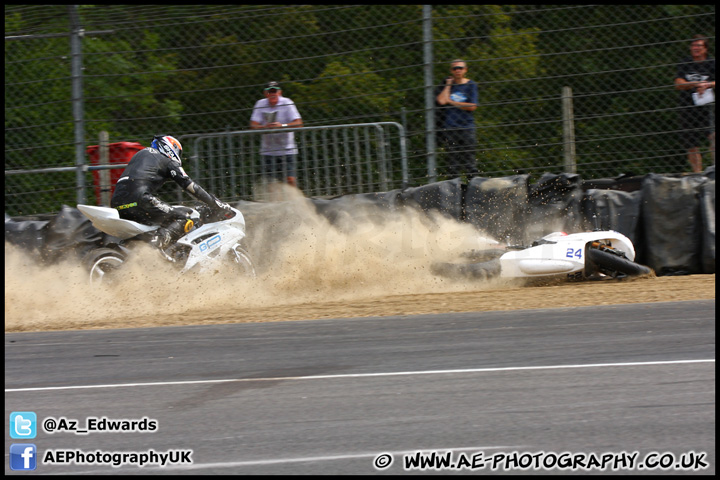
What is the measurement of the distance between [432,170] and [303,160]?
4.87 ft

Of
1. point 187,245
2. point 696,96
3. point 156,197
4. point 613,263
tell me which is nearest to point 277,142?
point 156,197

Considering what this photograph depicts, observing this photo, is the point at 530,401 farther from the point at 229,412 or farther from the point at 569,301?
the point at 569,301

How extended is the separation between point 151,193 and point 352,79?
2.66 metres

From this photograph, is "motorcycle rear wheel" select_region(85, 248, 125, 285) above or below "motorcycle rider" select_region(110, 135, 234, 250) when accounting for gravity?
below

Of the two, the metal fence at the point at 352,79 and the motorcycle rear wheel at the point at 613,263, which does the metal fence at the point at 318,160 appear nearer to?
the metal fence at the point at 352,79

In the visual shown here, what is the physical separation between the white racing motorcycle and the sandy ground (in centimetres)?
12

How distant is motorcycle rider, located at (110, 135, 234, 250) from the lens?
925 centimetres

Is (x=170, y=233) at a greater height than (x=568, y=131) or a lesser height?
lesser

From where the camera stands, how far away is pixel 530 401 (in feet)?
15.5

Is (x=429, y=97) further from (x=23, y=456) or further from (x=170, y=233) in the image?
(x=23, y=456)

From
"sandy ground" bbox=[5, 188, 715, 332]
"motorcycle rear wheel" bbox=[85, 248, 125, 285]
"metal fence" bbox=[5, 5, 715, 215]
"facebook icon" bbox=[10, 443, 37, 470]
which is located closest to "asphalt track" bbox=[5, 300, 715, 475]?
"facebook icon" bbox=[10, 443, 37, 470]

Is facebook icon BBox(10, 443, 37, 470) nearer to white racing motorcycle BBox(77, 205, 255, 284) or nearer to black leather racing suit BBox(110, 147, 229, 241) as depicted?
white racing motorcycle BBox(77, 205, 255, 284)

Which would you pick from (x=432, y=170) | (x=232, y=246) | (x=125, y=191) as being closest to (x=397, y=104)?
(x=432, y=170)

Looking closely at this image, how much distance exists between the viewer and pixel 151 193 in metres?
9.34
